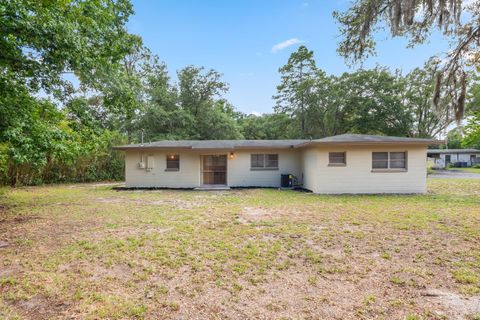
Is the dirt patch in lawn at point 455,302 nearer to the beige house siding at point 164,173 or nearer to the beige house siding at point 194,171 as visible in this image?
the beige house siding at point 194,171

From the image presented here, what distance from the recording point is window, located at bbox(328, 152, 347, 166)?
10555 mm

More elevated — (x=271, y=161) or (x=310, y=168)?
(x=271, y=161)

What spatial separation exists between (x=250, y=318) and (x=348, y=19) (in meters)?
5.49

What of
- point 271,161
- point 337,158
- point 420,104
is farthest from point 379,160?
point 420,104

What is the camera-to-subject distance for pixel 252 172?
12859 millimetres

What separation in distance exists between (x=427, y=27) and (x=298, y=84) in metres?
19.3

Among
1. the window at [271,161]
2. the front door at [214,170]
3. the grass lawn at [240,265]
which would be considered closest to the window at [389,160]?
the grass lawn at [240,265]

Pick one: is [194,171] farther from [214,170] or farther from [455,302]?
[455,302]

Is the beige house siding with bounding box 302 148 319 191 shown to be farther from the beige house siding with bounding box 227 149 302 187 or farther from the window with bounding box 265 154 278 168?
the window with bounding box 265 154 278 168

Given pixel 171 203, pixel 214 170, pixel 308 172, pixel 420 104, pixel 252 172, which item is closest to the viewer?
pixel 171 203

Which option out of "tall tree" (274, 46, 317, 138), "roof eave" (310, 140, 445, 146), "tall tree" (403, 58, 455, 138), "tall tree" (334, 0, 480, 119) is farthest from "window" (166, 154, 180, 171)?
"tall tree" (403, 58, 455, 138)

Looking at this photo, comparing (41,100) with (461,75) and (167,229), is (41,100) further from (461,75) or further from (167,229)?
(461,75)

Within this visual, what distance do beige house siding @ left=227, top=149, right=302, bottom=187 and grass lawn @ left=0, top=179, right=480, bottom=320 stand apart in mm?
6163

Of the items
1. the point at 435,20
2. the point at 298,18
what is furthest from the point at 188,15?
the point at 435,20
